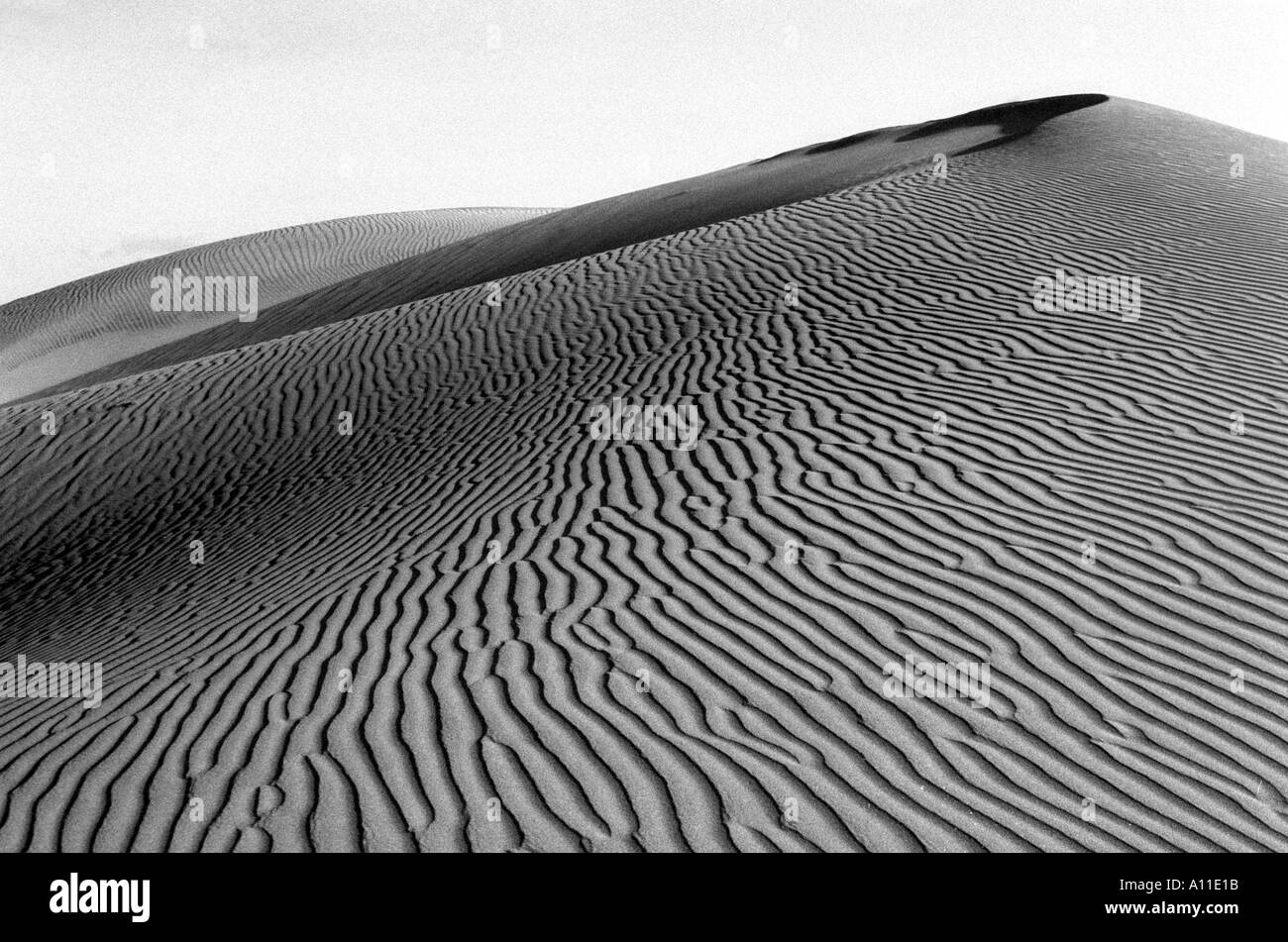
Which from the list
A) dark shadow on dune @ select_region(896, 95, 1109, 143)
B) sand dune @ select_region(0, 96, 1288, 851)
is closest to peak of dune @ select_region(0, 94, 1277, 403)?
dark shadow on dune @ select_region(896, 95, 1109, 143)

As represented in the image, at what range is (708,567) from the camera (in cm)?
611

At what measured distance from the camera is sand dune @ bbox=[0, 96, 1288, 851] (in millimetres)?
4094

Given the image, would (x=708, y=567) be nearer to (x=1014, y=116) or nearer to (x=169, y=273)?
(x=1014, y=116)

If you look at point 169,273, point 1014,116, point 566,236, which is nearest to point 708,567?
point 566,236

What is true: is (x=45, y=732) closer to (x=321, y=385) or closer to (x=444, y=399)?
(x=444, y=399)

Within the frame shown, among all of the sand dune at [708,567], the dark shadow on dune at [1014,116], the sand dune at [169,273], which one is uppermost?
the dark shadow on dune at [1014,116]

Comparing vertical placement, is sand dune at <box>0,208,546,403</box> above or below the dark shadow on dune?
below

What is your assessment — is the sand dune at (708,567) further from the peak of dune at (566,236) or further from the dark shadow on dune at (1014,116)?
the dark shadow on dune at (1014,116)

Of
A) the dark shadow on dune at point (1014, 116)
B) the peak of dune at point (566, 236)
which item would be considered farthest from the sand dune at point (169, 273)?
the dark shadow on dune at point (1014, 116)

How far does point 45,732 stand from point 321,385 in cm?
744

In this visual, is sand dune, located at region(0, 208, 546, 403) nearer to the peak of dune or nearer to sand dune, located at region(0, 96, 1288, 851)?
the peak of dune

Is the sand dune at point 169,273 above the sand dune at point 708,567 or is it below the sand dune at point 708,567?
Result: below

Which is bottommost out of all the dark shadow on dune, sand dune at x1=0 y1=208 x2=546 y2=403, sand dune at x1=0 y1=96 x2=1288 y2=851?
sand dune at x1=0 y1=208 x2=546 y2=403

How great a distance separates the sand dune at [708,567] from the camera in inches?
161
